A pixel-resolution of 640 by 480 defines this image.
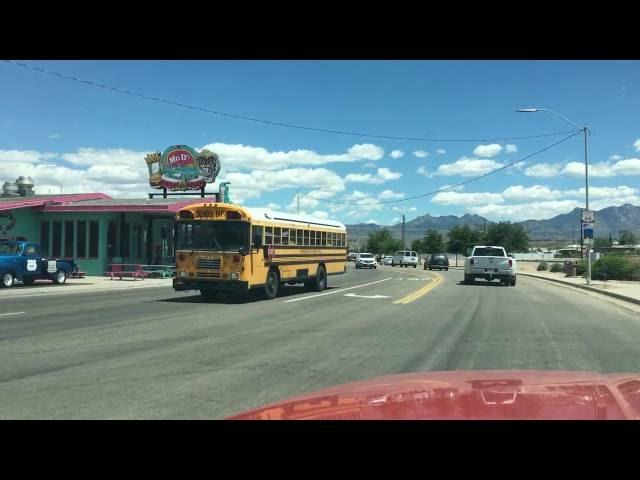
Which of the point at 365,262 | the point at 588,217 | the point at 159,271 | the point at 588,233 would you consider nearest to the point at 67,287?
the point at 159,271

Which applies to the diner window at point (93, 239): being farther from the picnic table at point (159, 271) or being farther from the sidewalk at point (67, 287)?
the sidewalk at point (67, 287)

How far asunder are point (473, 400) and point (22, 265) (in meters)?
23.8

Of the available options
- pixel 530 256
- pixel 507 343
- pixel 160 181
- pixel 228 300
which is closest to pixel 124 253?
pixel 160 181

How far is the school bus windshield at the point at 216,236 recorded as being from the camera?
58.3 ft

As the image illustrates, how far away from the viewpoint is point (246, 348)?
10.2 meters

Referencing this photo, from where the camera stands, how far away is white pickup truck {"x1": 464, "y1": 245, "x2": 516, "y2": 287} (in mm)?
29828

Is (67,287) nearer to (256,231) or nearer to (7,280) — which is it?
(7,280)

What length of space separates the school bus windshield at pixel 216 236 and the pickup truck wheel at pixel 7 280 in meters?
9.77

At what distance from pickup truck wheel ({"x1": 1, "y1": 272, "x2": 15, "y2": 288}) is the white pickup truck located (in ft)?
68.1

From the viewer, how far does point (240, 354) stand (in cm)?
958

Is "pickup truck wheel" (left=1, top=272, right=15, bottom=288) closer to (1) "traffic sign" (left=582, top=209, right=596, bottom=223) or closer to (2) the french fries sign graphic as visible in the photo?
(2) the french fries sign graphic

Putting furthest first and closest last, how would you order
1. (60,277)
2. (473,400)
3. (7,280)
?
(60,277)
(7,280)
(473,400)
